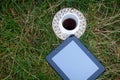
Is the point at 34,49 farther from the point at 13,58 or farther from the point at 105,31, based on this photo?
the point at 105,31

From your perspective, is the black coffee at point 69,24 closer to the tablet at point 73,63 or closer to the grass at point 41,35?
the grass at point 41,35

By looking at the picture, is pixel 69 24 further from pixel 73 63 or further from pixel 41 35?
pixel 73 63

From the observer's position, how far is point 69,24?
183cm

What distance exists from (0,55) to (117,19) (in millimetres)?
670

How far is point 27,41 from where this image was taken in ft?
6.08

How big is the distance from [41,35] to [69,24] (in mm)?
166

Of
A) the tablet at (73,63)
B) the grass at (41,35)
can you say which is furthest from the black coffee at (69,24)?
the tablet at (73,63)

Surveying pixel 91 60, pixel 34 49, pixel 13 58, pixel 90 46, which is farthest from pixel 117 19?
pixel 13 58

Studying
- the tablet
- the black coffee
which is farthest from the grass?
the tablet

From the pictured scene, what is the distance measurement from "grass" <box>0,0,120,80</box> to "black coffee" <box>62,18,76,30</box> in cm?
8

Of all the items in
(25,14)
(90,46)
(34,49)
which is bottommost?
(90,46)

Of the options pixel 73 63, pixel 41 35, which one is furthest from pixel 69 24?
pixel 73 63

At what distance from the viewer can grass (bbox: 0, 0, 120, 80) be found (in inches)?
72.1

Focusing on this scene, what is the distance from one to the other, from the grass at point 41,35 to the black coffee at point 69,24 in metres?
0.08
